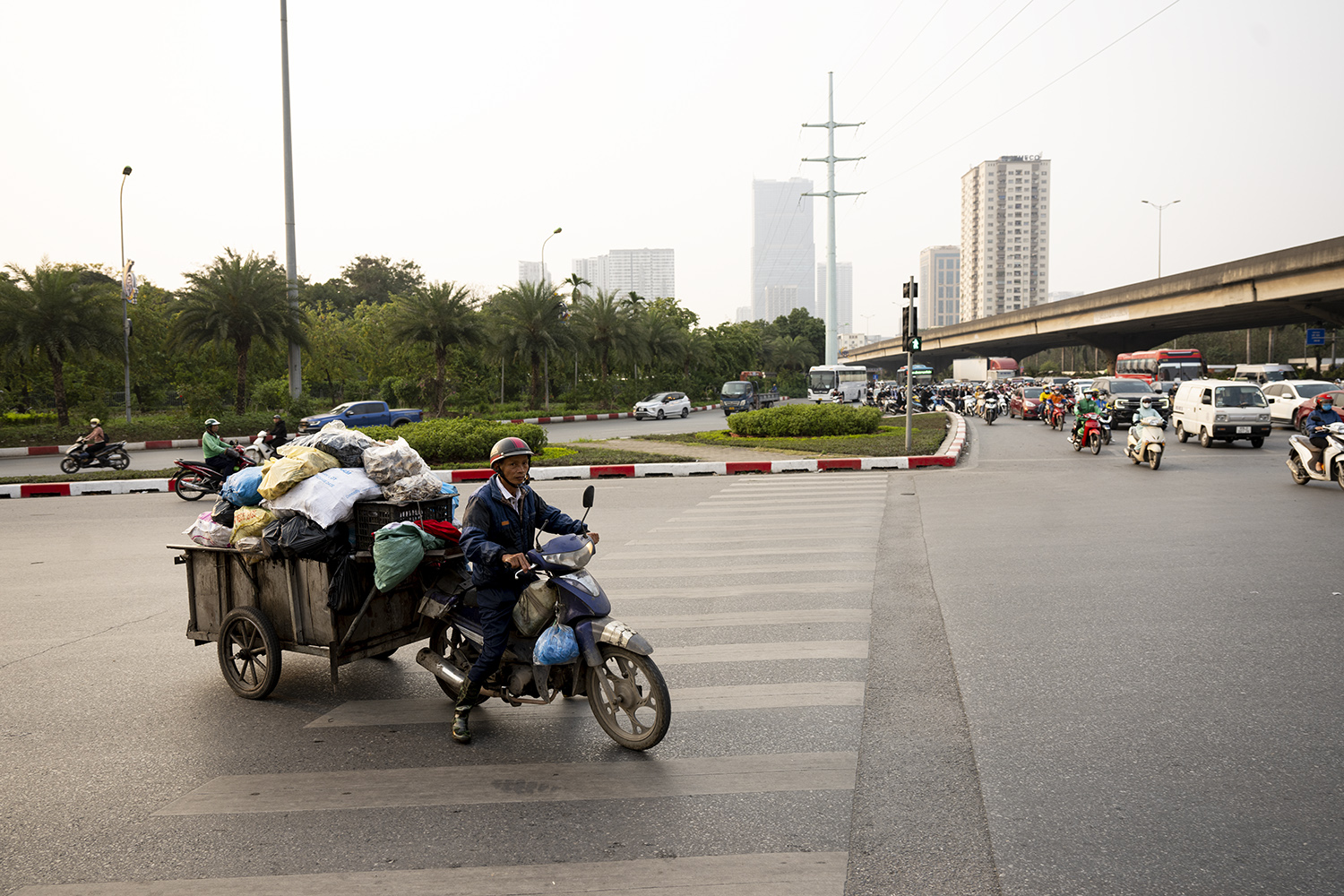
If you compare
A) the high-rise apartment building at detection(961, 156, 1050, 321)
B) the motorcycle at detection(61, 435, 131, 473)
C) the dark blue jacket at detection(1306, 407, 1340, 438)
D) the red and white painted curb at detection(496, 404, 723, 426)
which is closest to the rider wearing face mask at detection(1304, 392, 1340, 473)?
the dark blue jacket at detection(1306, 407, 1340, 438)

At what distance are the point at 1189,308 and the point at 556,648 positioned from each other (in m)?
51.5

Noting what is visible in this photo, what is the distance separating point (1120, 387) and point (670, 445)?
17026mm

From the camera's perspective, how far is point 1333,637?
595 centimetres

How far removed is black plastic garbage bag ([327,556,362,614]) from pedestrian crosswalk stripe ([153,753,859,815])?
36.0 inches

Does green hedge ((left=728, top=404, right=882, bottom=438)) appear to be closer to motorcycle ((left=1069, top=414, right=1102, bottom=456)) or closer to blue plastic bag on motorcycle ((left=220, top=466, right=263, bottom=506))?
motorcycle ((left=1069, top=414, right=1102, bottom=456))

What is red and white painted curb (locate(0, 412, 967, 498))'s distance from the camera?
56.9 feet

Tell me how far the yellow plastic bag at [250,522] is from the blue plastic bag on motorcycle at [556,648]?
1.83 metres

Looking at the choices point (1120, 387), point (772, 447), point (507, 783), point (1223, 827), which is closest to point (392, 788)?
point (507, 783)

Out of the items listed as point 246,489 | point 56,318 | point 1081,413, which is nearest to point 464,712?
point 246,489

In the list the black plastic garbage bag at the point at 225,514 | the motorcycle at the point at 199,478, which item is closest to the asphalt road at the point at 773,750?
the black plastic garbage bag at the point at 225,514

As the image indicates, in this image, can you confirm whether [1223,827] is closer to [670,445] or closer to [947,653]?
[947,653]

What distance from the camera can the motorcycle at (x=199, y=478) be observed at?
49.0ft

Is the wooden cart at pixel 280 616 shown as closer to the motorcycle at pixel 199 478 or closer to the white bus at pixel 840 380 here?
the motorcycle at pixel 199 478

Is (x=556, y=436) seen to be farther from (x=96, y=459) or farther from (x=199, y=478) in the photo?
(x=199, y=478)
